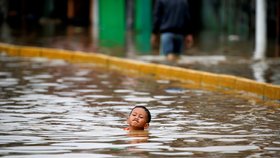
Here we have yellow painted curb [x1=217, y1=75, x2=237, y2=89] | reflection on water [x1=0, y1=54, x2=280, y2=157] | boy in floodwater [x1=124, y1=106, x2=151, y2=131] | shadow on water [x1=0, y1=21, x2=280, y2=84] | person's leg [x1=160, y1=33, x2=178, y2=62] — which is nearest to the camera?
reflection on water [x1=0, y1=54, x2=280, y2=157]

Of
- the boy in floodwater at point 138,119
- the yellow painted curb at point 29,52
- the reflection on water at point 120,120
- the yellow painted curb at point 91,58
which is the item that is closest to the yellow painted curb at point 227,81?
the reflection on water at point 120,120

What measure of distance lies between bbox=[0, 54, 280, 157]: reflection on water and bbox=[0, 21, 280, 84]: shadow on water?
239 cm

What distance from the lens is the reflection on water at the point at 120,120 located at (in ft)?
30.6

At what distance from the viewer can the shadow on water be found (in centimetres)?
1958

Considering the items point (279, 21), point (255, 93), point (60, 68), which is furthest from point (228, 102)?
point (279, 21)

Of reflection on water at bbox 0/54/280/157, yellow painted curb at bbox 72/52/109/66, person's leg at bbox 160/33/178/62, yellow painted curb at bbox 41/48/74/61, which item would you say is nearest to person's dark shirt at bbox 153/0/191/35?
person's leg at bbox 160/33/178/62

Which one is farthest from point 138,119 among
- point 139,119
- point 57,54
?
point 57,54

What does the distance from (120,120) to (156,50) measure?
14.3 m

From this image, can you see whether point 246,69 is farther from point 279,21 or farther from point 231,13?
point 231,13

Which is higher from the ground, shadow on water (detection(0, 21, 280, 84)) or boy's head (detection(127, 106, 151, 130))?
boy's head (detection(127, 106, 151, 130))

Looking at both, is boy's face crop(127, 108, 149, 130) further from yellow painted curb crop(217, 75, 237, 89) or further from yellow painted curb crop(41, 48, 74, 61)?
yellow painted curb crop(41, 48, 74, 61)

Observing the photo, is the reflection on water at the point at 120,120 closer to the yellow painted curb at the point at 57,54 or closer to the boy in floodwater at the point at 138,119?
the boy in floodwater at the point at 138,119

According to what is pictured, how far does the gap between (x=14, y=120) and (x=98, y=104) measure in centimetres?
219

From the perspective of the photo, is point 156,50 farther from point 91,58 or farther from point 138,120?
point 138,120
